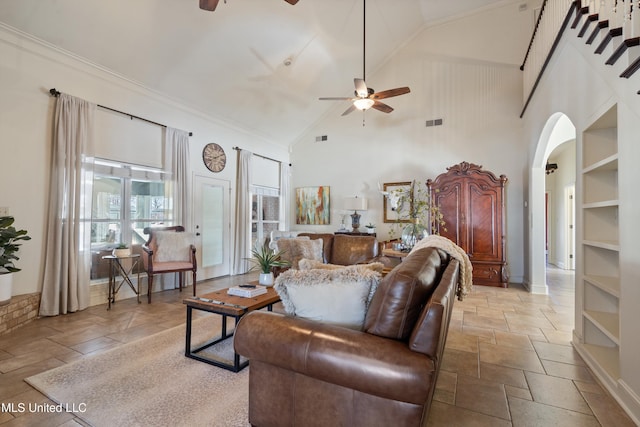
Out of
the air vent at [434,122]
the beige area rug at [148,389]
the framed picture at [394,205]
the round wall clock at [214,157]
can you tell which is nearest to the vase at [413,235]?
the framed picture at [394,205]

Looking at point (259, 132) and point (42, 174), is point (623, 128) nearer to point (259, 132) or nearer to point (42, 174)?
point (42, 174)

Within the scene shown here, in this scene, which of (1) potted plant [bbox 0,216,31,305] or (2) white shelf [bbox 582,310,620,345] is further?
(1) potted plant [bbox 0,216,31,305]

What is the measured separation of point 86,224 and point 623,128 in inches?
207

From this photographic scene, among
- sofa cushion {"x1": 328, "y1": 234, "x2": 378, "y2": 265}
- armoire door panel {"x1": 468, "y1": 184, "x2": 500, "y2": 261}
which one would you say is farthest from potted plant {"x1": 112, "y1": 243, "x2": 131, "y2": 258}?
armoire door panel {"x1": 468, "y1": 184, "x2": 500, "y2": 261}

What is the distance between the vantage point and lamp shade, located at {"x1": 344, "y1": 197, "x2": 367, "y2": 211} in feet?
20.5

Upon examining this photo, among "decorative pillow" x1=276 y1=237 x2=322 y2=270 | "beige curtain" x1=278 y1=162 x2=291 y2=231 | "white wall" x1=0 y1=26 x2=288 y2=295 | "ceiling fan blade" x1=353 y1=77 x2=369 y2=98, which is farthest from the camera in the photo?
"beige curtain" x1=278 y1=162 x2=291 y2=231

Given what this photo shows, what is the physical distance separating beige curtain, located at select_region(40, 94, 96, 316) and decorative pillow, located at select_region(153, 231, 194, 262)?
2.75ft

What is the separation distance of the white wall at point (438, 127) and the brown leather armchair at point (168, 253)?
10.7ft

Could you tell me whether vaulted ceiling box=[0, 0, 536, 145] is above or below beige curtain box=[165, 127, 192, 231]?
above

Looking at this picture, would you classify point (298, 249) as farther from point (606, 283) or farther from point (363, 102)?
point (606, 283)

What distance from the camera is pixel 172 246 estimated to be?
4.52m

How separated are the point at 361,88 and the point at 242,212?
131 inches

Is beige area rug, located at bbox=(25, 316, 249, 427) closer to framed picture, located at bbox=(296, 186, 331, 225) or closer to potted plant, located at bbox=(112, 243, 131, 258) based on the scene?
potted plant, located at bbox=(112, 243, 131, 258)

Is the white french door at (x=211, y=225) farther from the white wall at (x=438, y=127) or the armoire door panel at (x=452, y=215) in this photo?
the armoire door panel at (x=452, y=215)
